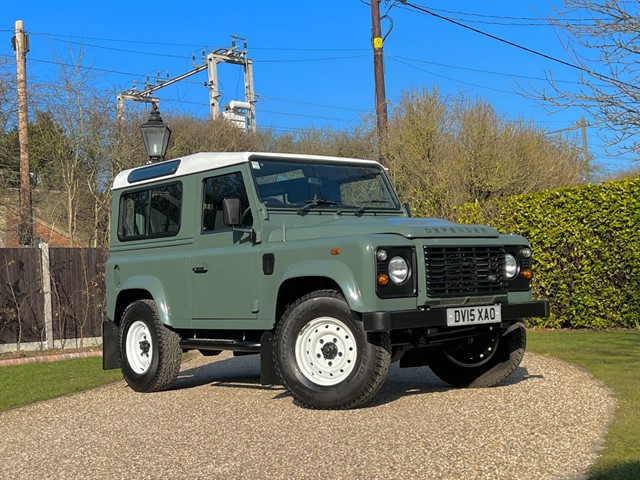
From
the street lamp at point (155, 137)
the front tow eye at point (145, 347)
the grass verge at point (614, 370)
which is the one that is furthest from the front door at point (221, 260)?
the street lamp at point (155, 137)

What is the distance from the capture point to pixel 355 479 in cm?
455

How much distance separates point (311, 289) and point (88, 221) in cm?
1869

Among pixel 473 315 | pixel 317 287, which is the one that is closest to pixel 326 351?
pixel 317 287

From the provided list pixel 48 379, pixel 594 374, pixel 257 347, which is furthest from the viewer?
pixel 48 379

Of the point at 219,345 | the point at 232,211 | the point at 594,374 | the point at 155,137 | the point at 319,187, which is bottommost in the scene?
the point at 594,374

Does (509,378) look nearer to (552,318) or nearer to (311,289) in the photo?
(311,289)

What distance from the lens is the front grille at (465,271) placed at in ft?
21.3

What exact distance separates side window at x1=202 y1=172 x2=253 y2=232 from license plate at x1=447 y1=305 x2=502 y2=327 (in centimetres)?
233

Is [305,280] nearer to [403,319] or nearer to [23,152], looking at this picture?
[403,319]

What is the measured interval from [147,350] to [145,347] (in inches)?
2.0

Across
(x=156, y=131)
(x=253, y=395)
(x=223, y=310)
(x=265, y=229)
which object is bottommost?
(x=253, y=395)

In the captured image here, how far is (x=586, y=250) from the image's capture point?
42.4ft

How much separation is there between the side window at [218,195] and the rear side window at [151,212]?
437 millimetres

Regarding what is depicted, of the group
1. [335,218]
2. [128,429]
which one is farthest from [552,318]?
[128,429]
